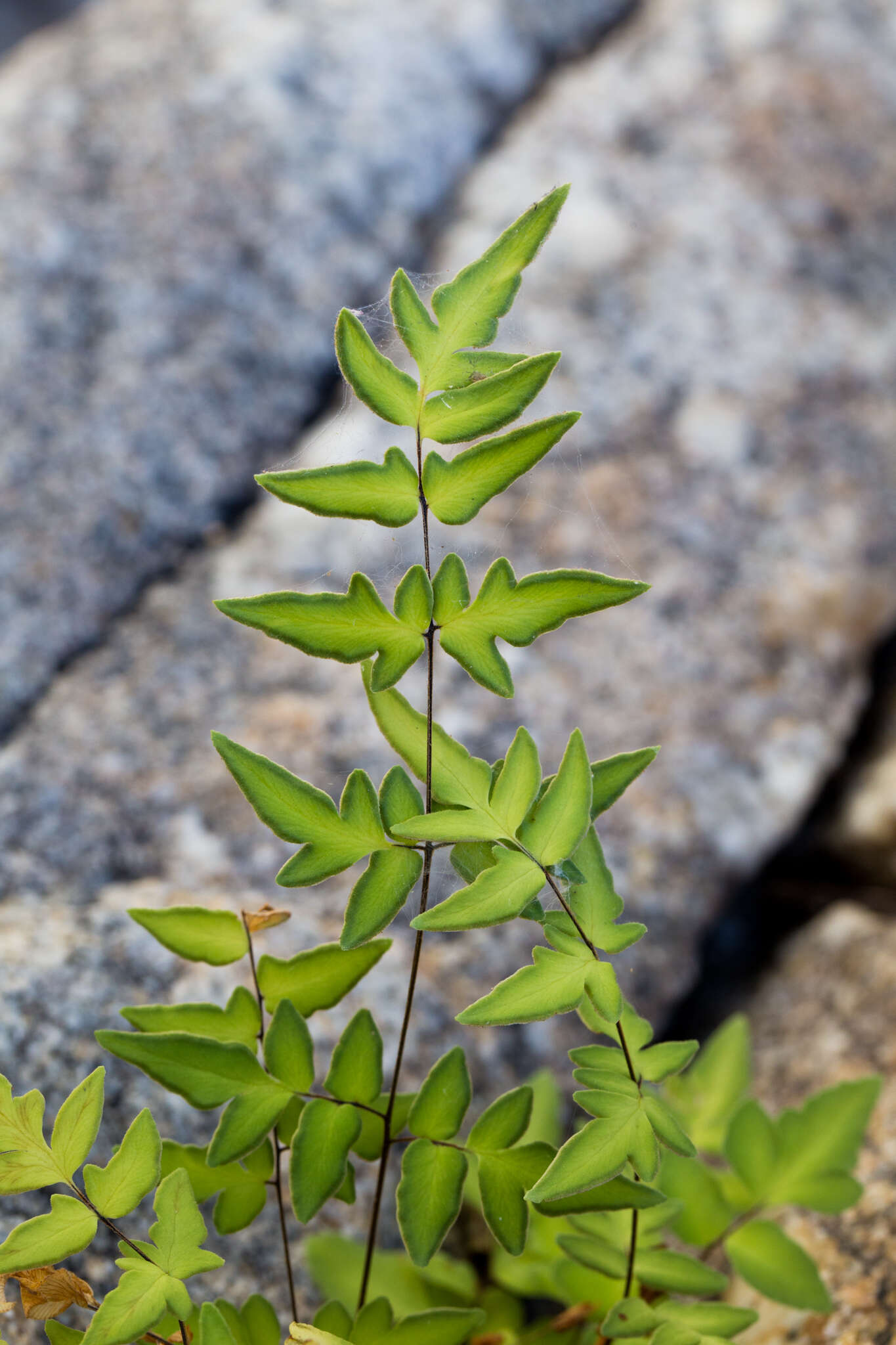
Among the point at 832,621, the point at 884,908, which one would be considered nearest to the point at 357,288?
the point at 832,621

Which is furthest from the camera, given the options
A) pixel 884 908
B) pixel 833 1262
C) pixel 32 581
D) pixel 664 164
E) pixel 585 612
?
pixel 664 164

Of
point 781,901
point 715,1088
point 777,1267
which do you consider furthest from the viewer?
point 781,901

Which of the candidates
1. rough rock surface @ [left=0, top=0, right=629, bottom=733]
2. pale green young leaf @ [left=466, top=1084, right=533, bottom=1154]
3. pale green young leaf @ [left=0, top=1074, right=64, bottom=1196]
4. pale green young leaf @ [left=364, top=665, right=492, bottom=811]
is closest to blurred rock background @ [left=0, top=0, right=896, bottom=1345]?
rough rock surface @ [left=0, top=0, right=629, bottom=733]

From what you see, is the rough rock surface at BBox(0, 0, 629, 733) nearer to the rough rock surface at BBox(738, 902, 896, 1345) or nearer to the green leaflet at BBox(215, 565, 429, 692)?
the green leaflet at BBox(215, 565, 429, 692)

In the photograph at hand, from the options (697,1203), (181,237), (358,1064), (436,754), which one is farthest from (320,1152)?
(181,237)

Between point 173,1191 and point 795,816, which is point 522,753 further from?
point 795,816

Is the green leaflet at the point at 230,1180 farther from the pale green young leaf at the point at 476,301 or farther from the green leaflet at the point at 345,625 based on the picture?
the pale green young leaf at the point at 476,301

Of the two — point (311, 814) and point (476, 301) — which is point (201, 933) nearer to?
point (311, 814)

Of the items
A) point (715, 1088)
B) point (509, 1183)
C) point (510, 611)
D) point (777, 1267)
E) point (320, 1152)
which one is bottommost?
point (715, 1088)
